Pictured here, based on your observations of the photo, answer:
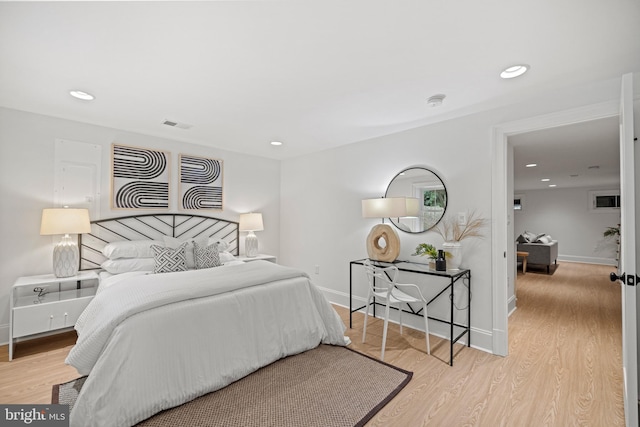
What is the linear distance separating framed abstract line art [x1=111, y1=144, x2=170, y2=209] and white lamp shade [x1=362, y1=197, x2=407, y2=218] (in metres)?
2.71

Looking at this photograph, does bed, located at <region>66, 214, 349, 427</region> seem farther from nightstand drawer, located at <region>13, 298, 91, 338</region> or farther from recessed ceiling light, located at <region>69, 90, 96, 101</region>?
recessed ceiling light, located at <region>69, 90, 96, 101</region>

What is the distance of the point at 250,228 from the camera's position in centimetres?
436

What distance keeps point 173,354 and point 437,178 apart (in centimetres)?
290

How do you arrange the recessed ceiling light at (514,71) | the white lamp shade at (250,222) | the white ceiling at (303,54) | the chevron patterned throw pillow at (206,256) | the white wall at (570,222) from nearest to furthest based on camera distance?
the white ceiling at (303,54), the recessed ceiling light at (514,71), the chevron patterned throw pillow at (206,256), the white lamp shade at (250,222), the white wall at (570,222)

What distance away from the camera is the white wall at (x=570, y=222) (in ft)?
26.3

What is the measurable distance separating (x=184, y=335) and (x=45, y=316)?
5.61ft

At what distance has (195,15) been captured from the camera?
5.05 feet

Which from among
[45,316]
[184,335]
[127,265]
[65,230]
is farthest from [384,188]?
[45,316]

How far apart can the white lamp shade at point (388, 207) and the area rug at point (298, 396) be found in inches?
58.2

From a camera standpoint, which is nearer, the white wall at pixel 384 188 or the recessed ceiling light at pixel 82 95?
the recessed ceiling light at pixel 82 95

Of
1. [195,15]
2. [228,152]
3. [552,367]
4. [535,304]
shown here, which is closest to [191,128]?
[228,152]

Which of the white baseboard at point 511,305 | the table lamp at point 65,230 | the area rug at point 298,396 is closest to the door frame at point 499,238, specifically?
the area rug at point 298,396

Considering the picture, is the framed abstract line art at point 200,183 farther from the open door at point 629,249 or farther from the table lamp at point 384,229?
the open door at point 629,249

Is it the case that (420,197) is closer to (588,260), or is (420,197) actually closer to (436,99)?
(436,99)
